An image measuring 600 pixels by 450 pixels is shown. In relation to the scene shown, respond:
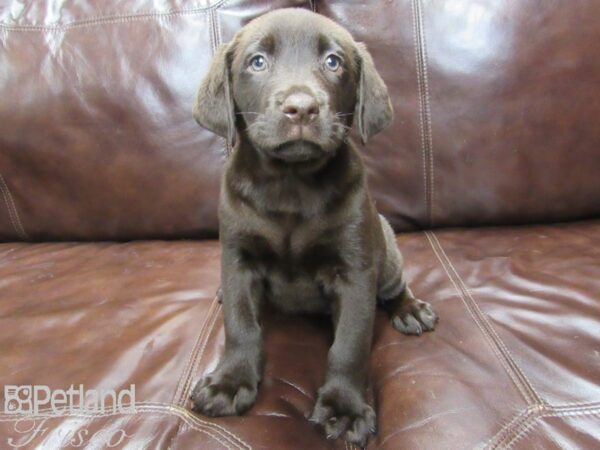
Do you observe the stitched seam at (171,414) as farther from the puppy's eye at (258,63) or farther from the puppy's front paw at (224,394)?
the puppy's eye at (258,63)

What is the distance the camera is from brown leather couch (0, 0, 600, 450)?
151 cm

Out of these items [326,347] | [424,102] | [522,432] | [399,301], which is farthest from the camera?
[424,102]

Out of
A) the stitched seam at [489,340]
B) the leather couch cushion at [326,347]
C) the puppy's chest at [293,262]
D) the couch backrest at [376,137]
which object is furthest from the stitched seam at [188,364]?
the stitched seam at [489,340]

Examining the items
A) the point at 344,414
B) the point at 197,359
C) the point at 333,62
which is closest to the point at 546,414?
the point at 344,414

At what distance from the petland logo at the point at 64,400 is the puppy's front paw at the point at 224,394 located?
0.14 meters

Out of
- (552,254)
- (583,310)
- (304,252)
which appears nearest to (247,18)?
(304,252)

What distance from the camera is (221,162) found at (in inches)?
76.5

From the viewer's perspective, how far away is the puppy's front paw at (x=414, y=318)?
4.54 ft

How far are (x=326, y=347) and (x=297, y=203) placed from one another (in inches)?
14.9

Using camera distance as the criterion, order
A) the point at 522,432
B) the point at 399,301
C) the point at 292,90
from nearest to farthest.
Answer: the point at 522,432, the point at 292,90, the point at 399,301

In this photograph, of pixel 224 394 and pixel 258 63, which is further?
pixel 258 63

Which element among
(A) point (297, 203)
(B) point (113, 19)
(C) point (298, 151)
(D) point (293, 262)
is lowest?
(D) point (293, 262)

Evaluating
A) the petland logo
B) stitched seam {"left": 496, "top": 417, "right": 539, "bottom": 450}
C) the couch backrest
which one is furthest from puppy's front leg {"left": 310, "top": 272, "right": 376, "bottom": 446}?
the couch backrest

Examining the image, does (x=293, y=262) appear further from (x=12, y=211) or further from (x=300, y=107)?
(x=12, y=211)
